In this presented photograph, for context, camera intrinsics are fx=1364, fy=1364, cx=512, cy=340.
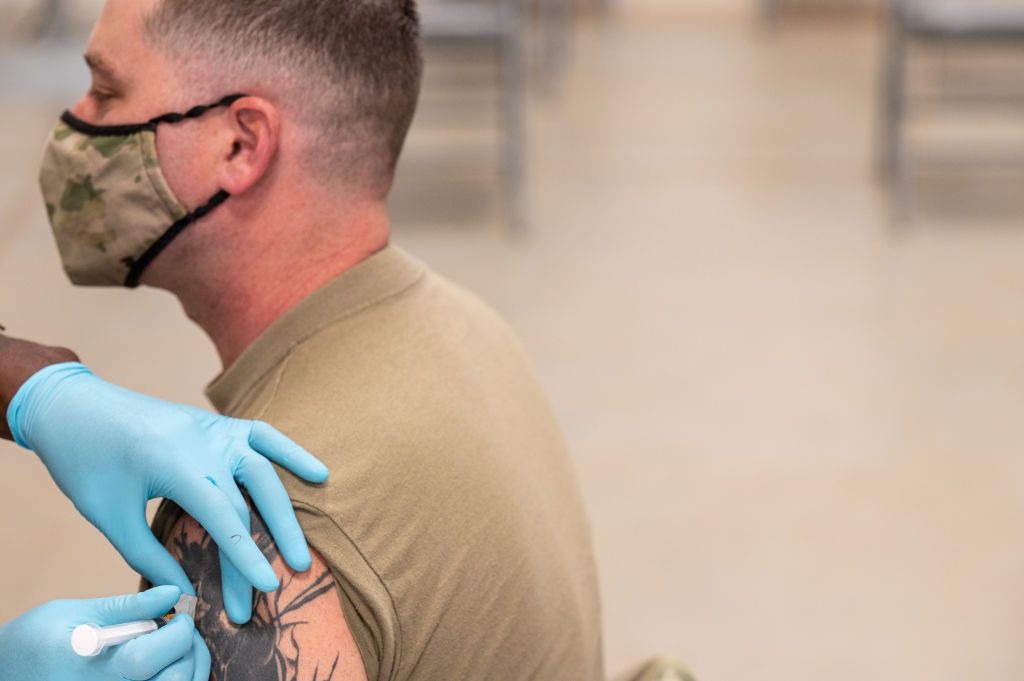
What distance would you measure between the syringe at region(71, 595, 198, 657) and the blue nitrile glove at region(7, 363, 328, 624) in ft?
0.05

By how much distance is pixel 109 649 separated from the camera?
1057mm

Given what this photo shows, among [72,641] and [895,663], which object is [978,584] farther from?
[72,641]

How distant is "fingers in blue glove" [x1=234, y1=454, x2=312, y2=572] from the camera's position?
106cm

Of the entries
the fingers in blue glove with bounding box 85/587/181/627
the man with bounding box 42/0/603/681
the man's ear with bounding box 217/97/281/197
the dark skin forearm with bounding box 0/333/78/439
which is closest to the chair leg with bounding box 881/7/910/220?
the man with bounding box 42/0/603/681

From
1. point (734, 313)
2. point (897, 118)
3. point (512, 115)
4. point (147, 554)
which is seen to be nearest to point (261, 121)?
point (147, 554)

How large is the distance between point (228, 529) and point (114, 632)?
115 millimetres

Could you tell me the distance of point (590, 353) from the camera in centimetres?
354

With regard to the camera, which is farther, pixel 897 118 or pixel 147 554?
pixel 897 118

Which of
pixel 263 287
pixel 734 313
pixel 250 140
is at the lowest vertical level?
pixel 734 313

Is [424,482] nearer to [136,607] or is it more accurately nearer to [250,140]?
[136,607]

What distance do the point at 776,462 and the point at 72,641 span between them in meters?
2.21

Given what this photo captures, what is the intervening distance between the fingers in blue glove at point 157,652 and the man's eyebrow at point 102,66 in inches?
21.2

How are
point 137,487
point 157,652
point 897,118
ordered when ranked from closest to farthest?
point 157,652 < point 137,487 < point 897,118

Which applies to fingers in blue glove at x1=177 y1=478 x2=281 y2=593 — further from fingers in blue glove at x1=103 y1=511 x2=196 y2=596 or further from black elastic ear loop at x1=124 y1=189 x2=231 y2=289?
black elastic ear loop at x1=124 y1=189 x2=231 y2=289
